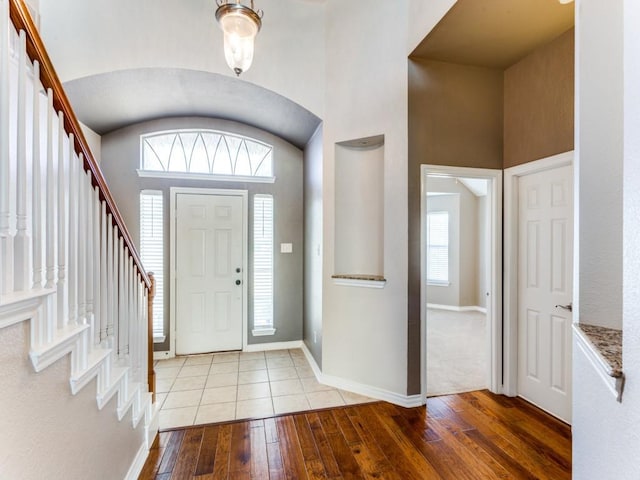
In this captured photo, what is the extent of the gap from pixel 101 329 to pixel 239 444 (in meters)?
1.24

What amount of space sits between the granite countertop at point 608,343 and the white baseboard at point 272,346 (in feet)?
10.5

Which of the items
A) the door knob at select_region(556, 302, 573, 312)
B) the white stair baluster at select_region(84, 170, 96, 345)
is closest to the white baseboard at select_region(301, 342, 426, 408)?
the door knob at select_region(556, 302, 573, 312)

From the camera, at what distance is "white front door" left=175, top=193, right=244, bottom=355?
11.9 feet

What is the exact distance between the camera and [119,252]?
5.67 feet

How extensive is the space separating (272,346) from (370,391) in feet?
5.28

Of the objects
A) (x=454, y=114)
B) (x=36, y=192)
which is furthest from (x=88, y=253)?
(x=454, y=114)

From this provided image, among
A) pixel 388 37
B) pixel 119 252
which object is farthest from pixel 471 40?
pixel 119 252

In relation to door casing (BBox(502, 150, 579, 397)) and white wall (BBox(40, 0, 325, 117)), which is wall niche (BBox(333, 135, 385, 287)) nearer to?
white wall (BBox(40, 0, 325, 117))

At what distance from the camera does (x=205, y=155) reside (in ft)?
12.3

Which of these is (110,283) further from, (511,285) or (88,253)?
(511,285)

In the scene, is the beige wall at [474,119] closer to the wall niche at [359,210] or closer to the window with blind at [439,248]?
the wall niche at [359,210]

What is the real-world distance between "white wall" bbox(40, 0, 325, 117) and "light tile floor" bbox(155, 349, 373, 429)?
2.79 metres

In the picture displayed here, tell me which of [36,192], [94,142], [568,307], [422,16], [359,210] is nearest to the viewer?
[36,192]

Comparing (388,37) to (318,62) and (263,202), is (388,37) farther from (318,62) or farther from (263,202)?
(263,202)
